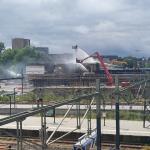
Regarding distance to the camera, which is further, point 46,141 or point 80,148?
point 80,148

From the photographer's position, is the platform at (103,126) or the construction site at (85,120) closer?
the construction site at (85,120)

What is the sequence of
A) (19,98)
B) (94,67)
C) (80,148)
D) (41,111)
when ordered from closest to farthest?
(41,111) → (80,148) → (19,98) → (94,67)

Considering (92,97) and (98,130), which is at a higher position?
(92,97)

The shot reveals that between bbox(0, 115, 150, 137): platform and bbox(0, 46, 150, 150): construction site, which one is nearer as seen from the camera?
bbox(0, 46, 150, 150): construction site

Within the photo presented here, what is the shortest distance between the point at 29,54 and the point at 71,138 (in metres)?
105

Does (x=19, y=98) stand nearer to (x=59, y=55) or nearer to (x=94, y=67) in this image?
(x=94, y=67)

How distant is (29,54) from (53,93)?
Result: 273ft

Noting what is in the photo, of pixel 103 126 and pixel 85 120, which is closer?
pixel 103 126

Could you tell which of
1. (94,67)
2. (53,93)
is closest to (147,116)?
(53,93)

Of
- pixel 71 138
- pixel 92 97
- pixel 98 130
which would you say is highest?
pixel 92 97

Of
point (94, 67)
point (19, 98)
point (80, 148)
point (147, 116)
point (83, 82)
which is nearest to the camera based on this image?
point (80, 148)

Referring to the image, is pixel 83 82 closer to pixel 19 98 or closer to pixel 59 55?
pixel 19 98

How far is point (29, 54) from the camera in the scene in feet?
422

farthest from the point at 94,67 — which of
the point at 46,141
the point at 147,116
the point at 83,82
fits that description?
the point at 46,141
